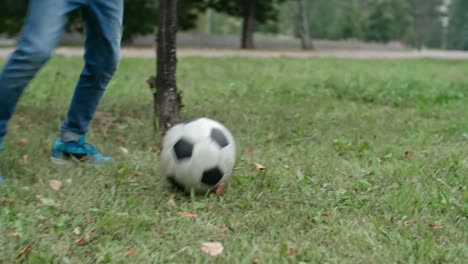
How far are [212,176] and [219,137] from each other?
0.20 metres

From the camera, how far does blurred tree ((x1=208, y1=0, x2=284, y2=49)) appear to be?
20906 millimetres

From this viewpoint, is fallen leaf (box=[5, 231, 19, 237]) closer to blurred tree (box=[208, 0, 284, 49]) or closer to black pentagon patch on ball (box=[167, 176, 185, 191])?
black pentagon patch on ball (box=[167, 176, 185, 191])

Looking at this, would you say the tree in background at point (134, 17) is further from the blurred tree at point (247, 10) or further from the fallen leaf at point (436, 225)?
the fallen leaf at point (436, 225)

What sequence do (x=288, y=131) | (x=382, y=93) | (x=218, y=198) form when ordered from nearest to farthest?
(x=218, y=198) < (x=288, y=131) < (x=382, y=93)

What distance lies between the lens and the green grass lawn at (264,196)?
2.19 m

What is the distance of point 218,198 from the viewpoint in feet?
8.96

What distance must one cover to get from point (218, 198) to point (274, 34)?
43.5 m

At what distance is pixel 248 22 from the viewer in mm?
21156

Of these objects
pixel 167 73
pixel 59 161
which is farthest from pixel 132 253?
pixel 167 73

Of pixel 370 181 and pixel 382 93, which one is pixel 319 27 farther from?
pixel 370 181

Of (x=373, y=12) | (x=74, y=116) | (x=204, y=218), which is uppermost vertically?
(x=373, y=12)

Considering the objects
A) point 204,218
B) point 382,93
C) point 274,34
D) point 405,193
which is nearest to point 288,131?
point 405,193

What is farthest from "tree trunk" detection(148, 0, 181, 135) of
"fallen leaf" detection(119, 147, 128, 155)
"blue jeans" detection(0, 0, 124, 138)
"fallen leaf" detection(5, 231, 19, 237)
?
"fallen leaf" detection(5, 231, 19, 237)

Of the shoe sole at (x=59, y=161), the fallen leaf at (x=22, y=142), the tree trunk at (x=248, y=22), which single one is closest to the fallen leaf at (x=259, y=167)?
the shoe sole at (x=59, y=161)
